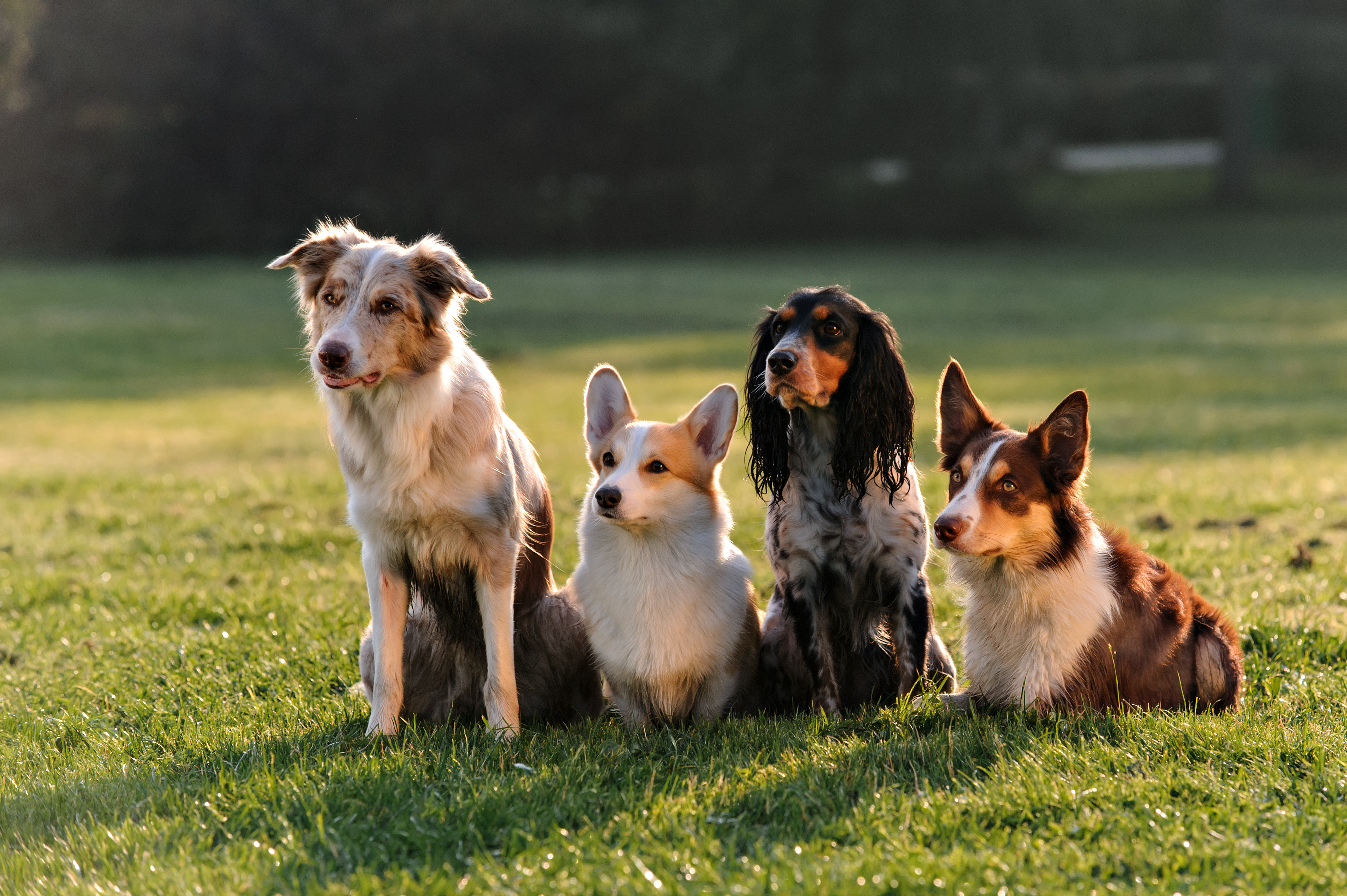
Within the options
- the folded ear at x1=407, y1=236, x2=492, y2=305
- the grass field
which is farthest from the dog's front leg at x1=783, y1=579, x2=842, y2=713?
the folded ear at x1=407, y1=236, x2=492, y2=305

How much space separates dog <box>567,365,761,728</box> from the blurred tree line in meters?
36.8

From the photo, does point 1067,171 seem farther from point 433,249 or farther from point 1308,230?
point 433,249

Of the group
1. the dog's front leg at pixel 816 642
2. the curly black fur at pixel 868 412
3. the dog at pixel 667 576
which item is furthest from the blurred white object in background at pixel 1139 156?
the dog at pixel 667 576

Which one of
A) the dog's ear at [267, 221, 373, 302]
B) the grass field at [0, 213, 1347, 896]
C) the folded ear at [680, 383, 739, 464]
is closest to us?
the grass field at [0, 213, 1347, 896]

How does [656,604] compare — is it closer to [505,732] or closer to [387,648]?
[505,732]

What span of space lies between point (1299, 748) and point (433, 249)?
11.9 feet

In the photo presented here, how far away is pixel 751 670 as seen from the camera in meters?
5.19

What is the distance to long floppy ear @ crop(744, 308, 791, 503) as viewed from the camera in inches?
202

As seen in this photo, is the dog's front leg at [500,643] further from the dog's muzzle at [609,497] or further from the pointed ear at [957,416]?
the pointed ear at [957,416]

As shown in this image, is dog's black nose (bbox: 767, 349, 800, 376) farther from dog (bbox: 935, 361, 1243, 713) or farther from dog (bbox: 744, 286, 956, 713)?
dog (bbox: 935, 361, 1243, 713)

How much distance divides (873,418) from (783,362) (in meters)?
0.43

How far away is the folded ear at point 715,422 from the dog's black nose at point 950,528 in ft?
3.01

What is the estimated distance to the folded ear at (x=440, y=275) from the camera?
4.62m

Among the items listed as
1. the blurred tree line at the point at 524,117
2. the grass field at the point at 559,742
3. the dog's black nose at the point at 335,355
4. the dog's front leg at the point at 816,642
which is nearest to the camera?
the grass field at the point at 559,742
